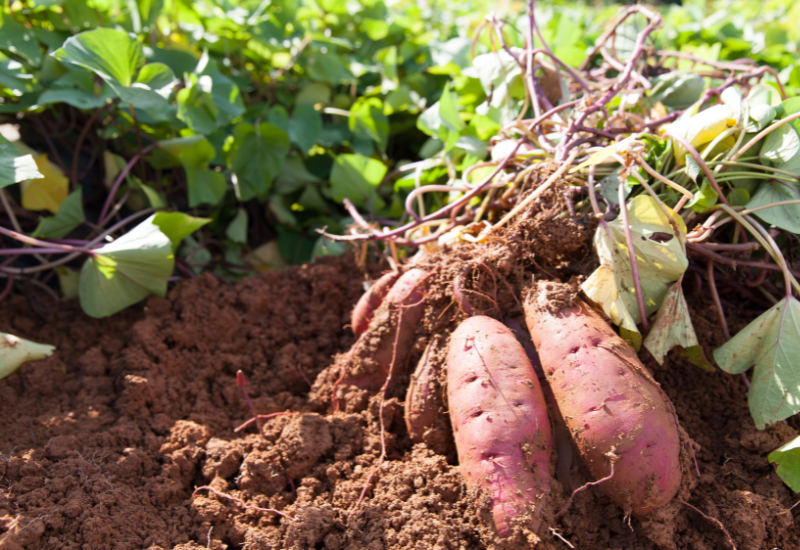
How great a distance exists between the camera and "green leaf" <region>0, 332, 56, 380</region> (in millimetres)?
1490

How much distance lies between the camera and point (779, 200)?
137 cm

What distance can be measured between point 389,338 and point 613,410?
0.65m

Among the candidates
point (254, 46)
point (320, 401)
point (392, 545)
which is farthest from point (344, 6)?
point (392, 545)

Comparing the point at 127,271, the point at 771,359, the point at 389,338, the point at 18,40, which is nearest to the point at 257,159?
the point at 127,271

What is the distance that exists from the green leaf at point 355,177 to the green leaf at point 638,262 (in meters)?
1.09

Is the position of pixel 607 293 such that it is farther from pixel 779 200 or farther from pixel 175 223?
pixel 175 223

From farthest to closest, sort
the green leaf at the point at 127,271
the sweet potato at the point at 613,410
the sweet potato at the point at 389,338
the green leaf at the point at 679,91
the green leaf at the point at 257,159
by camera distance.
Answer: the green leaf at the point at 257,159 < the green leaf at the point at 679,91 < the green leaf at the point at 127,271 < the sweet potato at the point at 389,338 < the sweet potato at the point at 613,410

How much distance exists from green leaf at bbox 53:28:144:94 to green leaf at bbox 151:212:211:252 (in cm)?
47

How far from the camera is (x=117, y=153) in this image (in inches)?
86.5

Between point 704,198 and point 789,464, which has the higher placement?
point 704,198

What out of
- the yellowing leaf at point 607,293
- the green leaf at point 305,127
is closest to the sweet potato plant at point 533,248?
the yellowing leaf at point 607,293

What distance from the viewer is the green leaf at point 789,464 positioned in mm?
1146

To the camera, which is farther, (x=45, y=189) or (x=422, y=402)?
(x=45, y=189)

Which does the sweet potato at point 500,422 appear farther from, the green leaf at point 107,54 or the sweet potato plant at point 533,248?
the green leaf at point 107,54
